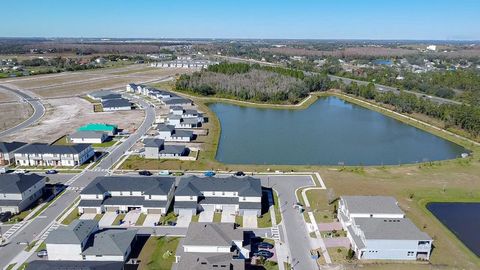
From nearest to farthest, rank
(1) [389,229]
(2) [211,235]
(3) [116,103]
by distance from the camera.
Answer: (2) [211,235] → (1) [389,229] → (3) [116,103]

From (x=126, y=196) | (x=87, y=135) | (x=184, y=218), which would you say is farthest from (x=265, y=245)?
(x=87, y=135)

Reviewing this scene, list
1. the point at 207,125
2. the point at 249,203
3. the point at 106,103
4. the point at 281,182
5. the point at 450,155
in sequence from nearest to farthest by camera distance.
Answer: the point at 249,203 < the point at 281,182 < the point at 450,155 < the point at 207,125 < the point at 106,103

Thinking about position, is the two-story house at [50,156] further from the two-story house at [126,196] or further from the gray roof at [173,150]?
the two-story house at [126,196]

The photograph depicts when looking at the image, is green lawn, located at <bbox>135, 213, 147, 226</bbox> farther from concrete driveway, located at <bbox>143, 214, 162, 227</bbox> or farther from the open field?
the open field

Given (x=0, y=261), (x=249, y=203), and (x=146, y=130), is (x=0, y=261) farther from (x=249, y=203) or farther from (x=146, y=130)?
(x=146, y=130)

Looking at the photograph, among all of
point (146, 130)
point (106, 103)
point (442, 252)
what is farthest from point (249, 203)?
point (106, 103)

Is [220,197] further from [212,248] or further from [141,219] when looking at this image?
[212,248]
